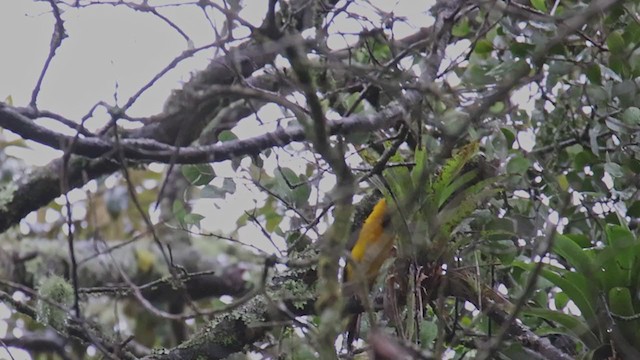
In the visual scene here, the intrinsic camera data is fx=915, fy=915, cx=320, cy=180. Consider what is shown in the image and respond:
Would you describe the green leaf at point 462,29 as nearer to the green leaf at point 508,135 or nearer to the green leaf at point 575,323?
the green leaf at point 508,135

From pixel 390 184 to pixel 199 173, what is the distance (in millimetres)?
547

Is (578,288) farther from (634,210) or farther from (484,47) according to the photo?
(484,47)

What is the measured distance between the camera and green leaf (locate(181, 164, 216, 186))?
1.92 meters

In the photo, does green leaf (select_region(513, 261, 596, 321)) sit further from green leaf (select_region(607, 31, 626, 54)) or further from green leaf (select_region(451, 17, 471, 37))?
green leaf (select_region(451, 17, 471, 37))

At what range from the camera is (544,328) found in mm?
1620

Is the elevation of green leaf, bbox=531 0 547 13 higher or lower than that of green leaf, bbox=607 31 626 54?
higher

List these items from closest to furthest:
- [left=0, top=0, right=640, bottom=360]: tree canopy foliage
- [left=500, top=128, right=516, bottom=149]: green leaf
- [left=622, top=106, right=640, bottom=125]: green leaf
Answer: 1. [left=0, top=0, right=640, bottom=360]: tree canopy foliage
2. [left=622, top=106, right=640, bottom=125]: green leaf
3. [left=500, top=128, right=516, bottom=149]: green leaf

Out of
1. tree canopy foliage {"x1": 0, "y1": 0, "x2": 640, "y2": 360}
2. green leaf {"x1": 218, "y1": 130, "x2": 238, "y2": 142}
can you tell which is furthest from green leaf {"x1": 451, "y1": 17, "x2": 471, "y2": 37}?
green leaf {"x1": 218, "y1": 130, "x2": 238, "y2": 142}

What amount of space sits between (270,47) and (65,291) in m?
1.15

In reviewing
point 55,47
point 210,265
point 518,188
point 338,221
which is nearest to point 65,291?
point 55,47

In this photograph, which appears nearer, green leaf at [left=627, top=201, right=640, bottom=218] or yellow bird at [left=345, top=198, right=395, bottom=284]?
yellow bird at [left=345, top=198, right=395, bottom=284]

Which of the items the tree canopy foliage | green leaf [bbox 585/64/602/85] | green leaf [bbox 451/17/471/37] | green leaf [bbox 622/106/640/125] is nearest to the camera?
the tree canopy foliage

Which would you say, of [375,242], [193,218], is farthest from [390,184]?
[193,218]

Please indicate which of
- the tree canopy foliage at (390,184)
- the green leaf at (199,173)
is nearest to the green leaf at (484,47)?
the tree canopy foliage at (390,184)
